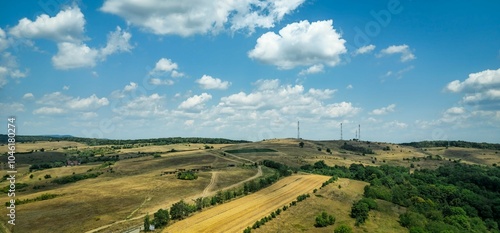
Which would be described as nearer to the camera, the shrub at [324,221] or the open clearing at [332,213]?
the open clearing at [332,213]

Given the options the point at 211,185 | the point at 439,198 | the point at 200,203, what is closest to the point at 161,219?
the point at 200,203

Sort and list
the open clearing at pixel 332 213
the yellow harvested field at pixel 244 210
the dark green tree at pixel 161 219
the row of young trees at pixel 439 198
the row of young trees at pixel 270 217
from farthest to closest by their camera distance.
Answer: the row of young trees at pixel 439 198, the yellow harvested field at pixel 244 210, the dark green tree at pixel 161 219, the open clearing at pixel 332 213, the row of young trees at pixel 270 217

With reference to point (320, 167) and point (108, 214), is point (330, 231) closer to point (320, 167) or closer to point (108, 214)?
point (108, 214)

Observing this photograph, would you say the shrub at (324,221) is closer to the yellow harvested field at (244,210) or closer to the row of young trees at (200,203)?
the yellow harvested field at (244,210)

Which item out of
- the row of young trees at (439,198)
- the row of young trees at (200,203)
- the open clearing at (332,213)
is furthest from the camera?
the row of young trees at (439,198)

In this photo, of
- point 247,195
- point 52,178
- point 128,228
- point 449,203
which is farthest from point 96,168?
point 449,203

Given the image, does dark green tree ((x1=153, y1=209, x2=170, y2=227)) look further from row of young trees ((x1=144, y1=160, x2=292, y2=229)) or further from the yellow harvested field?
the yellow harvested field

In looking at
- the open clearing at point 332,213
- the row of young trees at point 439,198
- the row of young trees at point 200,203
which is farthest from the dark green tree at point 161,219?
the row of young trees at point 439,198

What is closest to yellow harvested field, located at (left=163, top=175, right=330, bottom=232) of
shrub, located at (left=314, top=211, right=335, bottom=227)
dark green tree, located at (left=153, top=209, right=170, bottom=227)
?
dark green tree, located at (left=153, top=209, right=170, bottom=227)
